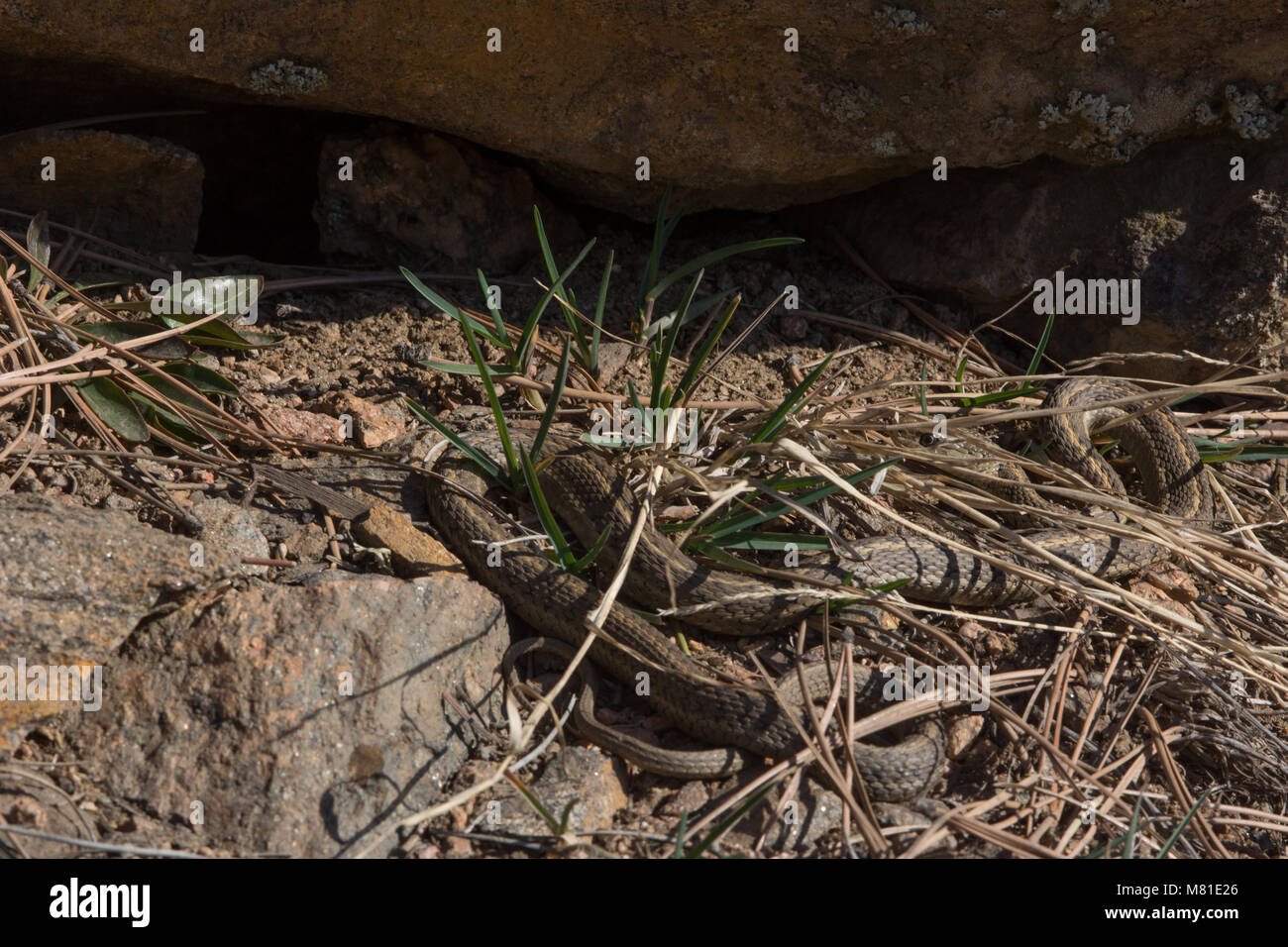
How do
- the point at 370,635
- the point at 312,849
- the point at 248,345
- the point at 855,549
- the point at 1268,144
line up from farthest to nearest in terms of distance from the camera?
the point at 1268,144
the point at 248,345
the point at 855,549
the point at 370,635
the point at 312,849

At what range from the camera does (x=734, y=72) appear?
4.65 metres

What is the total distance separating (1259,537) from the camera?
4.64 meters

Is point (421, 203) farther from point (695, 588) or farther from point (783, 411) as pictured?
point (695, 588)

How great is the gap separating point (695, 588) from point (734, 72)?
8.25 feet

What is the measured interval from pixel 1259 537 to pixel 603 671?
322cm

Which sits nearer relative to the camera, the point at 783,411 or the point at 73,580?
the point at 73,580

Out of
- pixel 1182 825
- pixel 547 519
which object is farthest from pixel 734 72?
pixel 1182 825

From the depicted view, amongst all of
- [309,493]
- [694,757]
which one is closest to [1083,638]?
[694,757]

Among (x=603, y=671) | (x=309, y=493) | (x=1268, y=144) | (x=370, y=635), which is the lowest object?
(x=603, y=671)

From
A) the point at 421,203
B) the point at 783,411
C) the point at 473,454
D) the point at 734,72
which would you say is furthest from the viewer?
the point at 421,203

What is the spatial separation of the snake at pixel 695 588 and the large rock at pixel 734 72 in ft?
5.48

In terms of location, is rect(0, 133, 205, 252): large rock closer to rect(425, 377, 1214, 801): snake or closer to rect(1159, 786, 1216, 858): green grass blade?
rect(425, 377, 1214, 801): snake

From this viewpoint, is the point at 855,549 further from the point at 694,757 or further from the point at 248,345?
the point at 248,345

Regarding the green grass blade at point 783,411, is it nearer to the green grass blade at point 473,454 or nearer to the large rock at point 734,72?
the green grass blade at point 473,454
